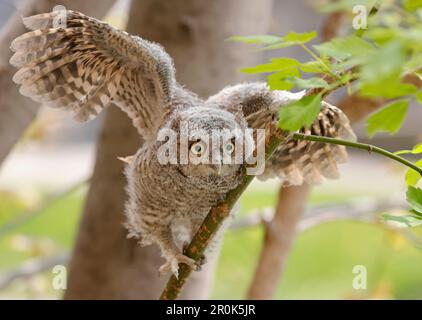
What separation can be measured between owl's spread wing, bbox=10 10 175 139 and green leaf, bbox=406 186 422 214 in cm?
44

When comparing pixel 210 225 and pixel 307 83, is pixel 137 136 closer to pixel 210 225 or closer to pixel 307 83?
pixel 210 225

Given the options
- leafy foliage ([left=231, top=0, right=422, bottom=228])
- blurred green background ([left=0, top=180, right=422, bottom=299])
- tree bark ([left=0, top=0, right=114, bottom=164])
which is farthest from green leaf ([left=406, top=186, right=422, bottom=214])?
blurred green background ([left=0, top=180, right=422, bottom=299])

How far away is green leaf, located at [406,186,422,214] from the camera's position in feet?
2.15

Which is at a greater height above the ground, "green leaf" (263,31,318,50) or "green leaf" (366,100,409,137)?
"green leaf" (263,31,318,50)

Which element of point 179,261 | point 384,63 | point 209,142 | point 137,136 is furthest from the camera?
point 137,136

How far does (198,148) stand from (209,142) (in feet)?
0.08

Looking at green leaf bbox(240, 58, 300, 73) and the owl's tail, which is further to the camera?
the owl's tail

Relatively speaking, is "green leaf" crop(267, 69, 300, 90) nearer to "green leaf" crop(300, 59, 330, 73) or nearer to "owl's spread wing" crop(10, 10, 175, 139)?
"green leaf" crop(300, 59, 330, 73)

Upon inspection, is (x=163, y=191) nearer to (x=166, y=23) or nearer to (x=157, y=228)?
(x=157, y=228)

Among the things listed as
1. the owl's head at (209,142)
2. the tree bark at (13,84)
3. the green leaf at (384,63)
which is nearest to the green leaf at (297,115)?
the green leaf at (384,63)

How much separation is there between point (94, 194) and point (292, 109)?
3.58 ft

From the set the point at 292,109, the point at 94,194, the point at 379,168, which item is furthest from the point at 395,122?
the point at 379,168

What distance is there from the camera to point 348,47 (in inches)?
19.3

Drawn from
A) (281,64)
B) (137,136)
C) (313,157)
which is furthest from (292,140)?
(137,136)
